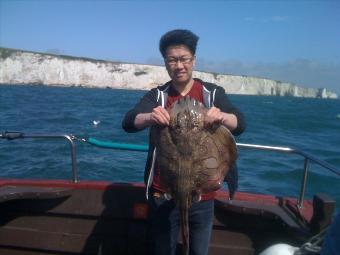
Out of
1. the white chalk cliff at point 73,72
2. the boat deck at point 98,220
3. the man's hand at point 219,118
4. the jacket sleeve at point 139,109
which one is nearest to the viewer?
the man's hand at point 219,118

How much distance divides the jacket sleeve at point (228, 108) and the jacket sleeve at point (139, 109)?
1.77ft

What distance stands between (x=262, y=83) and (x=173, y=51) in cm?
18295

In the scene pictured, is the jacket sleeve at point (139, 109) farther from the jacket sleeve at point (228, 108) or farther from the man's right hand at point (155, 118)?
→ the jacket sleeve at point (228, 108)

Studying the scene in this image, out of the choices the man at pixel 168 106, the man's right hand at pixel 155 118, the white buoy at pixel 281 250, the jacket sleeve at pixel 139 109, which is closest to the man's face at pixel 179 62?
the man at pixel 168 106

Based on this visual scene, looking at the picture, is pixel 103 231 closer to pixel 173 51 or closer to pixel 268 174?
pixel 173 51

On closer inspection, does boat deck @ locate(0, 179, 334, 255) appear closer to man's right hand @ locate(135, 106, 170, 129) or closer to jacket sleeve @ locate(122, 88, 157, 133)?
jacket sleeve @ locate(122, 88, 157, 133)

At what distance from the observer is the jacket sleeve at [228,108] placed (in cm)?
311

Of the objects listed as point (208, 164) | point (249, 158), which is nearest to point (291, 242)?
point (208, 164)

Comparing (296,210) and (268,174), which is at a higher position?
(296,210)

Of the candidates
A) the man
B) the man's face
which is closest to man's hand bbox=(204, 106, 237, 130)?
the man

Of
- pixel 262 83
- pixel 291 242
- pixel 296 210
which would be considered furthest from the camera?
pixel 262 83

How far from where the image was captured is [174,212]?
10.9 feet

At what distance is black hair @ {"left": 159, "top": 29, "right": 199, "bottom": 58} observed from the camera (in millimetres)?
3114

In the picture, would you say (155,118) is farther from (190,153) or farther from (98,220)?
(98,220)
